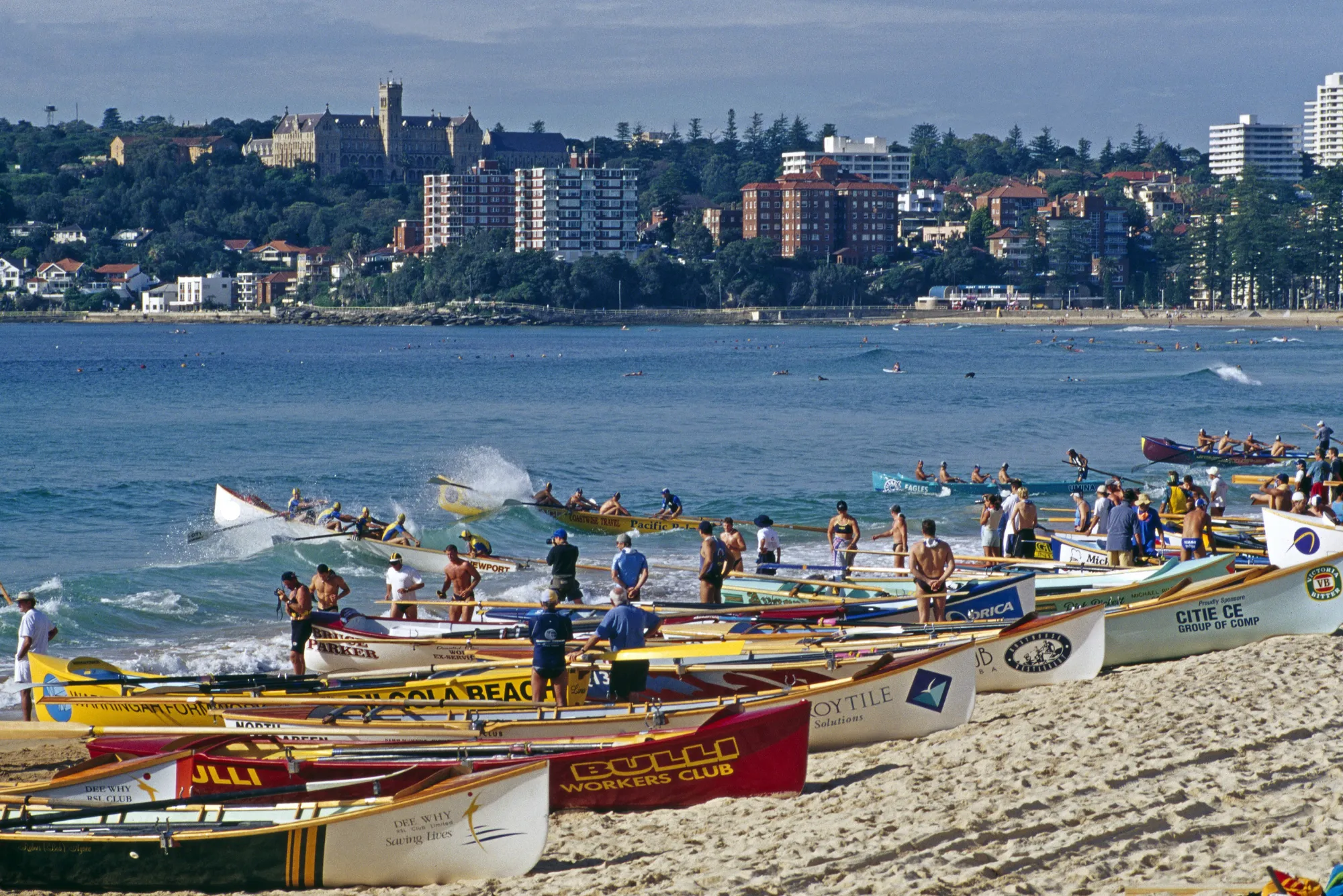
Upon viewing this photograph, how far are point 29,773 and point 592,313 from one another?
6256 inches

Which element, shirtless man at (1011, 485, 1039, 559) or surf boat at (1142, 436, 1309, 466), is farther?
surf boat at (1142, 436, 1309, 466)

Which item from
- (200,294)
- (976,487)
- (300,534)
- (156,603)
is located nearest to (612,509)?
(300,534)

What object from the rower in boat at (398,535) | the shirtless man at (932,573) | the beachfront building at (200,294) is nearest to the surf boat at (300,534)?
the rower in boat at (398,535)

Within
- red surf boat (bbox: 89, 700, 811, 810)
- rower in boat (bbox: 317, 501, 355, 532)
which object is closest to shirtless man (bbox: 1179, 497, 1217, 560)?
red surf boat (bbox: 89, 700, 811, 810)

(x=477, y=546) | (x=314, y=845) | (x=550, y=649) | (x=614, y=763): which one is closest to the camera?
(x=314, y=845)

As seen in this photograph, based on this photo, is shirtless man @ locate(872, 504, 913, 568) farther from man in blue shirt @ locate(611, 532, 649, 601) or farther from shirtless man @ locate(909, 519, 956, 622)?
man in blue shirt @ locate(611, 532, 649, 601)

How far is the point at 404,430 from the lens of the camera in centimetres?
5297

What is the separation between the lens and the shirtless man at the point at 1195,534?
1912 centimetres

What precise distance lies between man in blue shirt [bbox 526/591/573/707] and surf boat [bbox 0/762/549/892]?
9.29 ft

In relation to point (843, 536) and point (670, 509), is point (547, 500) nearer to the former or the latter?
point (670, 509)

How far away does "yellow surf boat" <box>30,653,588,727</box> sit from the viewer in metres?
13.1

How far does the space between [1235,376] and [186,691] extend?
68430 mm

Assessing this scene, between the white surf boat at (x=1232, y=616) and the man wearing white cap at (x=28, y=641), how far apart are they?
9.96 metres

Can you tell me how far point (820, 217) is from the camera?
192 meters
